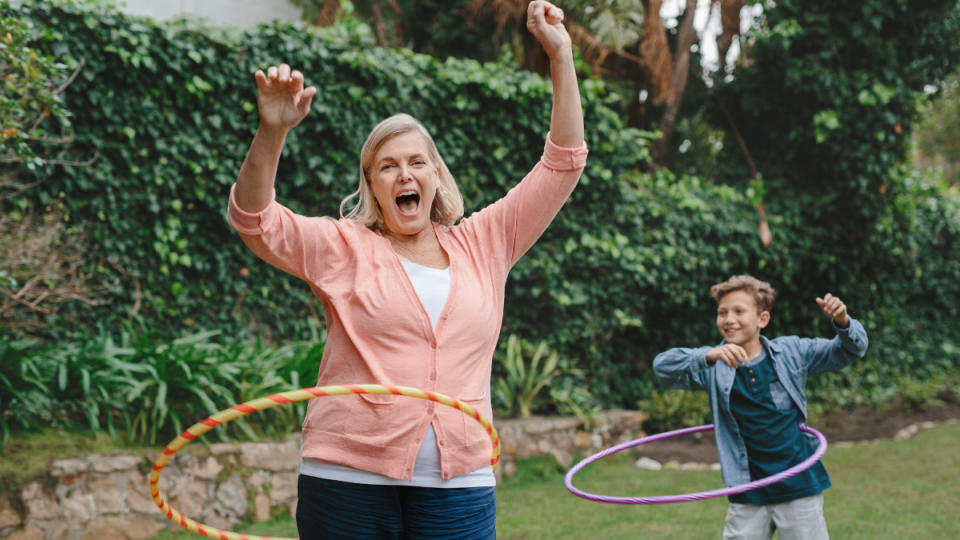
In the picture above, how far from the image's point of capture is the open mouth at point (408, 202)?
223cm

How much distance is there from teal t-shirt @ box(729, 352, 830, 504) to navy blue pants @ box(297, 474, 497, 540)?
197 centimetres

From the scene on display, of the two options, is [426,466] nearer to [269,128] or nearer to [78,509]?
[269,128]

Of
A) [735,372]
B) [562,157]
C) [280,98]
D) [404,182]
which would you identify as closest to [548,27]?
[562,157]

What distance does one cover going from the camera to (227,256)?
257 inches

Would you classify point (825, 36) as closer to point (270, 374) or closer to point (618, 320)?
point (618, 320)

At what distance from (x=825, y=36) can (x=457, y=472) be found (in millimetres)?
9056

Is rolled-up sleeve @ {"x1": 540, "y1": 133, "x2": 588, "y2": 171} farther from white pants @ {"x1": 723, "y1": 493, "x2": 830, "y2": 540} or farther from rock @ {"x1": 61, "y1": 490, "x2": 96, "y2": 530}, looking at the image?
rock @ {"x1": 61, "y1": 490, "x2": 96, "y2": 530}

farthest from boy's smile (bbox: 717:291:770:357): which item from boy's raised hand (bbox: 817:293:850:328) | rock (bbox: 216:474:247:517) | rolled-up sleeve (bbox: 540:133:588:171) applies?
rock (bbox: 216:474:247:517)

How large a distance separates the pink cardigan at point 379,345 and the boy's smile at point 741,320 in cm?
186

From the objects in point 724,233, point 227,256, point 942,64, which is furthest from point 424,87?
point 942,64

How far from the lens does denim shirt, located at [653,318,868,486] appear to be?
3.61 meters

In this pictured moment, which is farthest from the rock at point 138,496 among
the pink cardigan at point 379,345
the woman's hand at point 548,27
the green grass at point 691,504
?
the woman's hand at point 548,27

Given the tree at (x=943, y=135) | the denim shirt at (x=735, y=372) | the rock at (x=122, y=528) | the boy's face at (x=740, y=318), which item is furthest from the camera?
the tree at (x=943, y=135)

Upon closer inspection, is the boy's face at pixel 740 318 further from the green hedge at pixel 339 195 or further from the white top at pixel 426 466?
the green hedge at pixel 339 195
